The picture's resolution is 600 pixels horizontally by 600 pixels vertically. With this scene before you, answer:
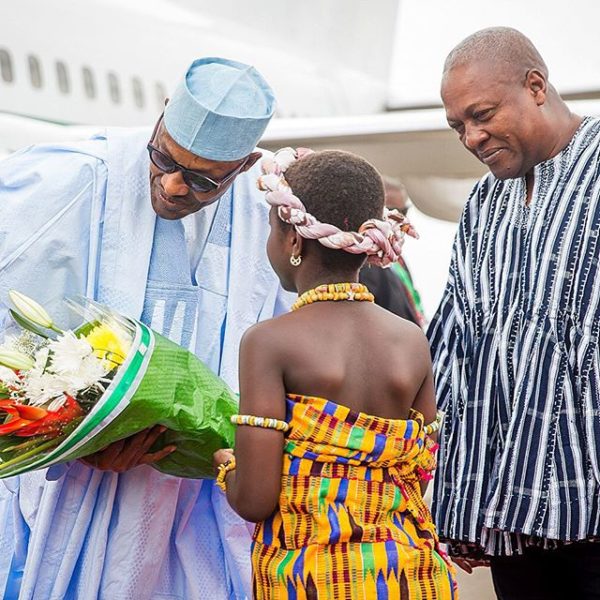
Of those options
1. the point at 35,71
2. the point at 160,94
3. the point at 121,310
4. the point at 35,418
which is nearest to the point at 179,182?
the point at 121,310

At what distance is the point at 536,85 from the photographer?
303cm

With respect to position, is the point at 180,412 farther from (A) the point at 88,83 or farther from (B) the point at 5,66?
(A) the point at 88,83

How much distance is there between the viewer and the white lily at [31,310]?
274cm

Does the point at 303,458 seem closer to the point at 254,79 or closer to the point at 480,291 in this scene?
the point at 480,291

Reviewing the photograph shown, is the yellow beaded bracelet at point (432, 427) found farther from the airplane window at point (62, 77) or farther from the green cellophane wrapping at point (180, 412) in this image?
the airplane window at point (62, 77)

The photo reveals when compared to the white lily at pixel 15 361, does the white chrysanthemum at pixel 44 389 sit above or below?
below

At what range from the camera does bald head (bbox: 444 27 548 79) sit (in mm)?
3016

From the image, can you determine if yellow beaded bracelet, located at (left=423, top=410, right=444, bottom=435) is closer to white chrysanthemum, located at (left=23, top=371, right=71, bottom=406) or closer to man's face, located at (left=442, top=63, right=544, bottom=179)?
man's face, located at (left=442, top=63, right=544, bottom=179)

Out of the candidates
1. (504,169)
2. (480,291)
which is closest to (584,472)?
(480,291)

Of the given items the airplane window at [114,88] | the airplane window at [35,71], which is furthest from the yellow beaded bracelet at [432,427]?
the airplane window at [114,88]

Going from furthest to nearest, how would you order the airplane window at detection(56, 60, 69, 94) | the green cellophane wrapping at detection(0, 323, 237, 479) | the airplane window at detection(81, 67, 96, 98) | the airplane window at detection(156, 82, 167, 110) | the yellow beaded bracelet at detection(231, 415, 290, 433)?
the airplane window at detection(156, 82, 167, 110)
the airplane window at detection(81, 67, 96, 98)
the airplane window at detection(56, 60, 69, 94)
the green cellophane wrapping at detection(0, 323, 237, 479)
the yellow beaded bracelet at detection(231, 415, 290, 433)

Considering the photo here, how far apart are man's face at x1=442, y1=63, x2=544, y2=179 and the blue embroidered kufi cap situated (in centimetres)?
49

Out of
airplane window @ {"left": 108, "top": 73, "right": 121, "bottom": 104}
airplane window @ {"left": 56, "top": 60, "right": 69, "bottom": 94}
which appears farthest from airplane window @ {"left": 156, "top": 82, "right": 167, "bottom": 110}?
airplane window @ {"left": 56, "top": 60, "right": 69, "bottom": 94}

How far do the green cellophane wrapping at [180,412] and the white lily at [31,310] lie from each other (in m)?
0.24
